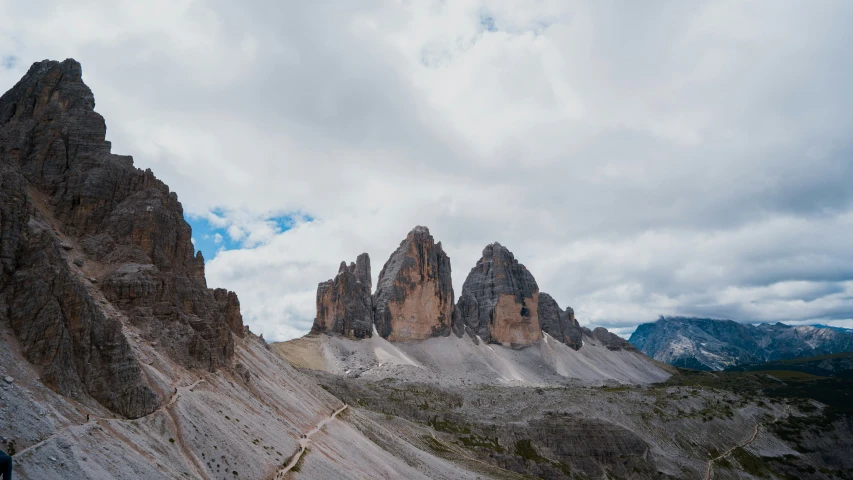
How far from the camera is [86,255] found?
5566 cm

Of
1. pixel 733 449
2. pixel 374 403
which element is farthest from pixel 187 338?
pixel 733 449

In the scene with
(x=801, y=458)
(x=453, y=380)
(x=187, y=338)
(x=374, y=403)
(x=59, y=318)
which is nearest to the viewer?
(x=59, y=318)

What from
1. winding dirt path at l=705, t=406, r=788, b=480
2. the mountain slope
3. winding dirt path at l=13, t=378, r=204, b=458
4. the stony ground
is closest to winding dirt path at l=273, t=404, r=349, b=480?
the mountain slope

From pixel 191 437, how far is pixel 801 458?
134202 millimetres

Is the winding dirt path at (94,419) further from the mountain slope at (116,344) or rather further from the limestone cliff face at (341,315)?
the limestone cliff face at (341,315)

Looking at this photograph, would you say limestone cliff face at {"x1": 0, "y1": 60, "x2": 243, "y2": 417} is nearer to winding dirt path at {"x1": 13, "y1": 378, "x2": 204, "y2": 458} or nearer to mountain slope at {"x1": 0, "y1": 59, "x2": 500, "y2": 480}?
mountain slope at {"x1": 0, "y1": 59, "x2": 500, "y2": 480}

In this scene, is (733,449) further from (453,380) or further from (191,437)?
(191,437)

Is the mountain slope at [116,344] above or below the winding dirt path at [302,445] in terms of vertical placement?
above

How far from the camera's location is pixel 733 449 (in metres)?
114

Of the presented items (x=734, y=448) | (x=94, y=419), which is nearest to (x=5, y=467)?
(x=94, y=419)

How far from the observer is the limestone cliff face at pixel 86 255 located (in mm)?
37625

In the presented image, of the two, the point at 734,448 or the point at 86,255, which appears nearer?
the point at 86,255

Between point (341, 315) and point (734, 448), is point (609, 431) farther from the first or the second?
point (341, 315)

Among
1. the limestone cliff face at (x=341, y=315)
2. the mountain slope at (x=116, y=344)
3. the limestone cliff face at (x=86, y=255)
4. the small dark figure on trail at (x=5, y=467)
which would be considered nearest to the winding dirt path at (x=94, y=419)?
the mountain slope at (x=116, y=344)
